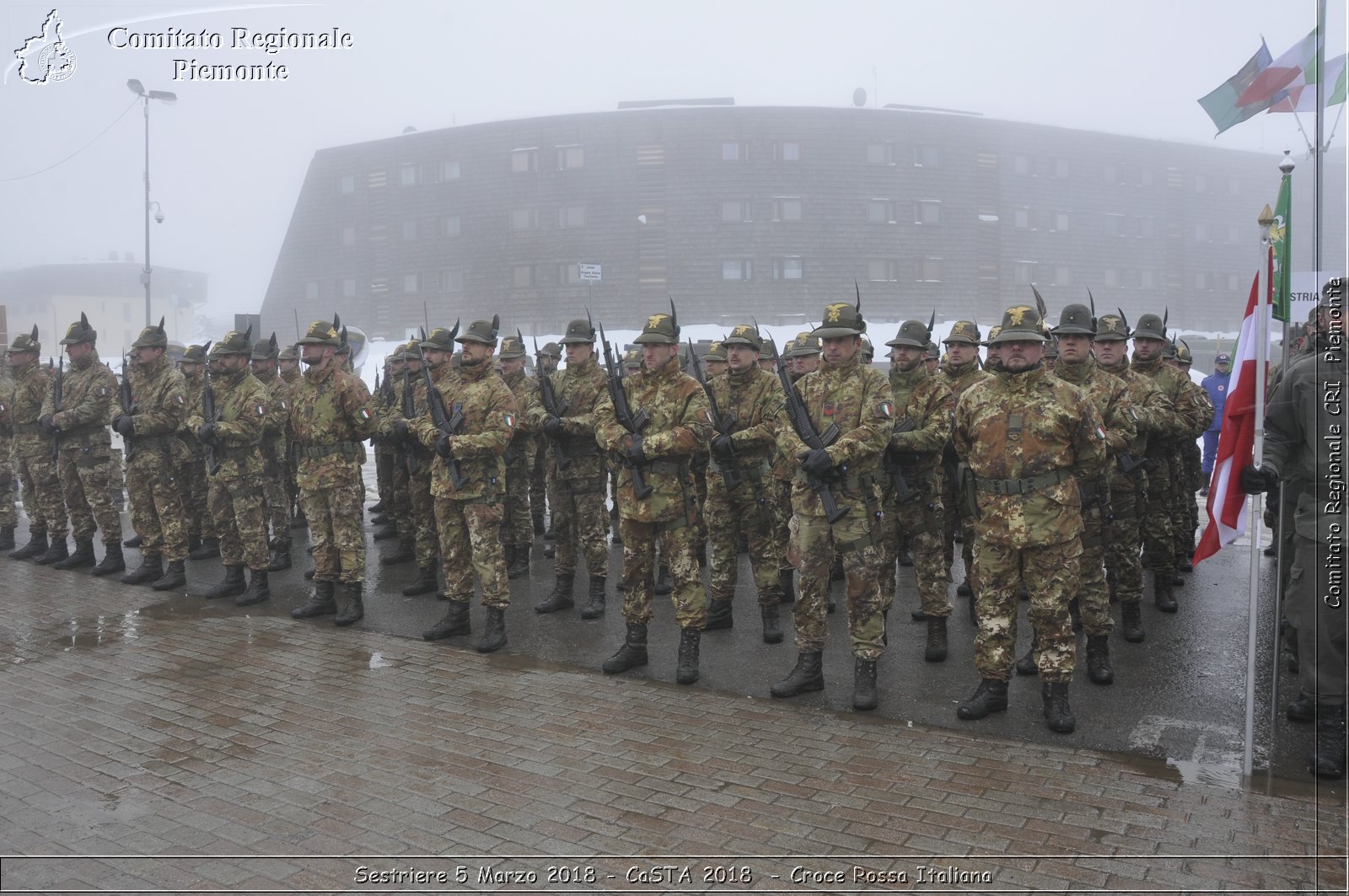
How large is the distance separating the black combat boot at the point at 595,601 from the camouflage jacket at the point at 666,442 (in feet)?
5.35

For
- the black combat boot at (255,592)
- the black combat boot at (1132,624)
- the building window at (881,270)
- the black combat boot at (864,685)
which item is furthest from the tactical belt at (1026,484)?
the building window at (881,270)

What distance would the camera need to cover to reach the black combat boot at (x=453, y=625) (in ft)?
24.3

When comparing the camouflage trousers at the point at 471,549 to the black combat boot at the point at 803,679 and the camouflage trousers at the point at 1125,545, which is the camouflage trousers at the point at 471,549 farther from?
the camouflage trousers at the point at 1125,545

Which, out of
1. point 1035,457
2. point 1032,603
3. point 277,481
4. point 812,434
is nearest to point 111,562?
point 277,481

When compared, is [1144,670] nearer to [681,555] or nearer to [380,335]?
[681,555]

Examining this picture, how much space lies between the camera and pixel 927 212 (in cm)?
4388

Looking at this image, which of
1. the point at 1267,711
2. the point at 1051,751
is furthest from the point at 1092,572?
the point at 1051,751

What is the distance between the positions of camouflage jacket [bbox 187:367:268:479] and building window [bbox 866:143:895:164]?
3881 cm

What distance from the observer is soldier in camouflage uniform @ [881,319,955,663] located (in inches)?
262

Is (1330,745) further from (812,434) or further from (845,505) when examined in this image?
(812,434)

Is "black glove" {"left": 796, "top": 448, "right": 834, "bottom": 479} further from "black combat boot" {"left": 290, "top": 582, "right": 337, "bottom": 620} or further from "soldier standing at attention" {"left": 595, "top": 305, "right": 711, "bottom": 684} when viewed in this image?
"black combat boot" {"left": 290, "top": 582, "right": 337, "bottom": 620}

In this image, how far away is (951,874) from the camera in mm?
3707

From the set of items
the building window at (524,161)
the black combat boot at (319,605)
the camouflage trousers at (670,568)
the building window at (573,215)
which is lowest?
the black combat boot at (319,605)

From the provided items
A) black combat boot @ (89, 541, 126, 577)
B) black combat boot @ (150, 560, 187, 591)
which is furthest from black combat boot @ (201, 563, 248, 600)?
black combat boot @ (89, 541, 126, 577)
